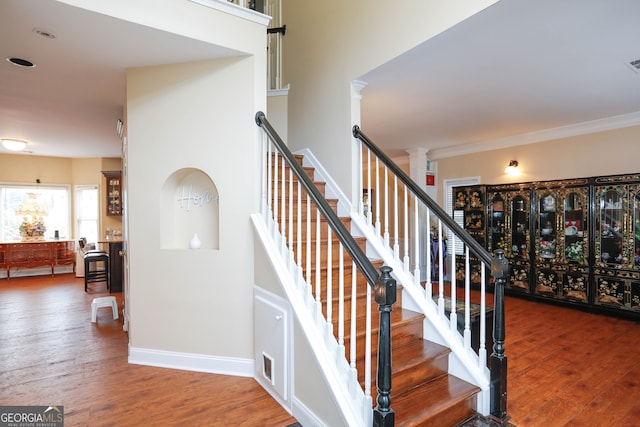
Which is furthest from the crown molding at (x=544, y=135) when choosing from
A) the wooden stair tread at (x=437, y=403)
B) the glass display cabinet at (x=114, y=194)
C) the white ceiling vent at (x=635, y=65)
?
the glass display cabinet at (x=114, y=194)

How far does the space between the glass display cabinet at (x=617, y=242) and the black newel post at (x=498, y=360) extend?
3.26 metres

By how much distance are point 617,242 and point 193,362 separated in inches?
206

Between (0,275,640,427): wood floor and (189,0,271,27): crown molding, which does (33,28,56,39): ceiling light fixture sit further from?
(0,275,640,427): wood floor

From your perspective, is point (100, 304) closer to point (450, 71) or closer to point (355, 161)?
point (355, 161)

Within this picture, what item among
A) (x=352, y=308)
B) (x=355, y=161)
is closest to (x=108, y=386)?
(x=352, y=308)

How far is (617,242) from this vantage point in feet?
14.1

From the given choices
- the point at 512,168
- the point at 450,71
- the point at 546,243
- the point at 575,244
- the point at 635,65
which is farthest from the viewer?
the point at 512,168

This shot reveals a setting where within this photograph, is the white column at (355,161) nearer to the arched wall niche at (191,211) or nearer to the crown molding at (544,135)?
the arched wall niche at (191,211)

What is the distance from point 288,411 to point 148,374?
139cm

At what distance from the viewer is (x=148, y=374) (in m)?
2.90

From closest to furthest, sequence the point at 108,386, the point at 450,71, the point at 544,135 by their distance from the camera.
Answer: the point at 108,386, the point at 450,71, the point at 544,135

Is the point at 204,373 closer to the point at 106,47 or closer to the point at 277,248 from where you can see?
the point at 277,248

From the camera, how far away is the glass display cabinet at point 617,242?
164 inches

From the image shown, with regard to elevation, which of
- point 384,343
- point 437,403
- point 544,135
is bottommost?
point 437,403
